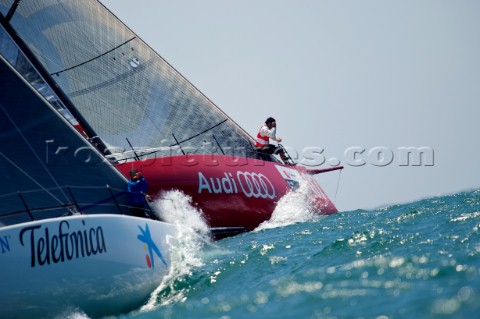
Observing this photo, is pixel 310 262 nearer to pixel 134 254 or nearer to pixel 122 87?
pixel 134 254

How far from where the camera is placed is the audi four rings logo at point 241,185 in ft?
43.7

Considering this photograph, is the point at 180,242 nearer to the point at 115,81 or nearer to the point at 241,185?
the point at 241,185

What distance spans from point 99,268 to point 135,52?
872 centimetres

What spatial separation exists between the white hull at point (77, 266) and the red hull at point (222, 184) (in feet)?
14.1

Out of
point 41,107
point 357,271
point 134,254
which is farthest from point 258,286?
point 41,107

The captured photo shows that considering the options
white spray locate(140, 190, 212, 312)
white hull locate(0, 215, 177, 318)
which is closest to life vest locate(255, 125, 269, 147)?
white spray locate(140, 190, 212, 312)

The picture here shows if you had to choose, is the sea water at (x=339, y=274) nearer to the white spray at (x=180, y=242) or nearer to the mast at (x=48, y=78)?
the white spray at (x=180, y=242)

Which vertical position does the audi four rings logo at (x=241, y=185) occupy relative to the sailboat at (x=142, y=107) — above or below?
below

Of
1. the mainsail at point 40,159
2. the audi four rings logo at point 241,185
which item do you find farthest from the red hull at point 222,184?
the mainsail at point 40,159

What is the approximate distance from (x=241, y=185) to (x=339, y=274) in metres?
6.97

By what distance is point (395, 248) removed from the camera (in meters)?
8.23

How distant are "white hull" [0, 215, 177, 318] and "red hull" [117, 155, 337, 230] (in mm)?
4292

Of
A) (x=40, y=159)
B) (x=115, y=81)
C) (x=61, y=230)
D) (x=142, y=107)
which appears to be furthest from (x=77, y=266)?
(x=115, y=81)

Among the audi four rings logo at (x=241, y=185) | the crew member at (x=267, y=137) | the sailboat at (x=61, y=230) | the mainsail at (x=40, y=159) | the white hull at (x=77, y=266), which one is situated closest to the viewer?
the white hull at (x=77, y=266)
